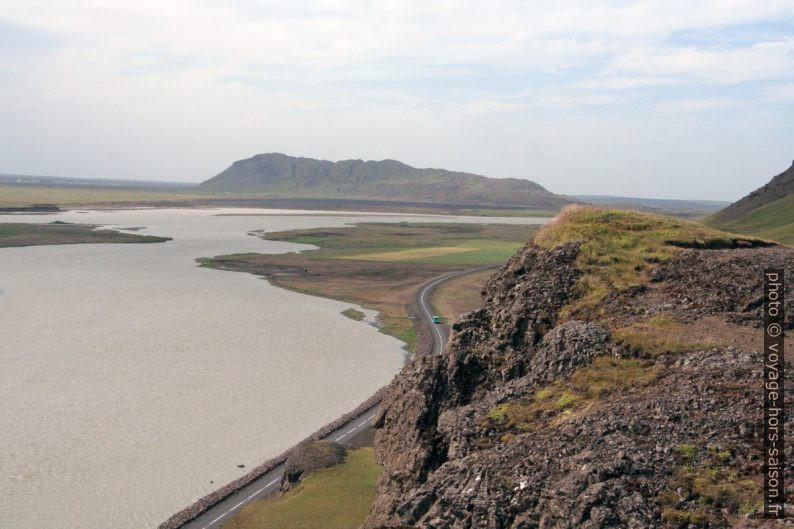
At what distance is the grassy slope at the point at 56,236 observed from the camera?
14112cm

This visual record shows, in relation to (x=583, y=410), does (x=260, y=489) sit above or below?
below

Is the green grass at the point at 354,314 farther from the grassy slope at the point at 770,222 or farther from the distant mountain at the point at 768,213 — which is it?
the grassy slope at the point at 770,222

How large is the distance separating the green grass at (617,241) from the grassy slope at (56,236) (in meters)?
128

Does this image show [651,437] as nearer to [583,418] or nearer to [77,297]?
[583,418]

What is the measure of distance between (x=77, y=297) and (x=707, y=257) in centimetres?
7732

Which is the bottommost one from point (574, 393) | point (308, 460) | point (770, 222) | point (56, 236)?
point (308, 460)

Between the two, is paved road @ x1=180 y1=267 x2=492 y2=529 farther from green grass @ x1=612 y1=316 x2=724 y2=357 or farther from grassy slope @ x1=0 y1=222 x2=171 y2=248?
grassy slope @ x1=0 y1=222 x2=171 y2=248

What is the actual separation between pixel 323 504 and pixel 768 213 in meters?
136

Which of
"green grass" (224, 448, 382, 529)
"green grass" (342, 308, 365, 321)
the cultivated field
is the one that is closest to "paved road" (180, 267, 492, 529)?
"green grass" (224, 448, 382, 529)

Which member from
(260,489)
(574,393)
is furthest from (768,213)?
(574,393)

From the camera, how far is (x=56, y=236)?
493 ft

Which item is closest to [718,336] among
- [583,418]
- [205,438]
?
[583,418]

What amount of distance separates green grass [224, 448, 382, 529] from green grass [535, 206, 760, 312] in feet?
40.6

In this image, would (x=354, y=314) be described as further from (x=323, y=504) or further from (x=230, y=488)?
(x=323, y=504)
